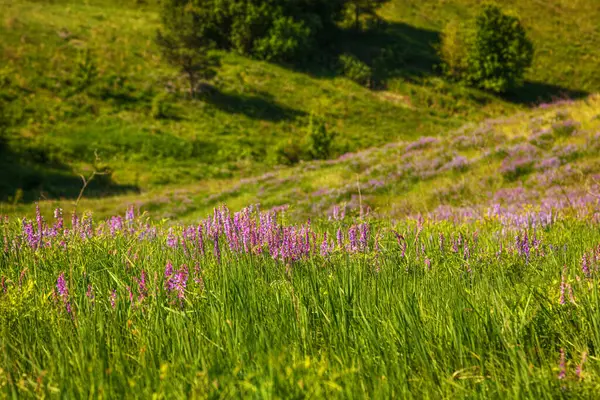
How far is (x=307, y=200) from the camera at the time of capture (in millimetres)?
17609

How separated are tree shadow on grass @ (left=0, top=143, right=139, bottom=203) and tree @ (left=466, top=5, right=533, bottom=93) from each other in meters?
39.6

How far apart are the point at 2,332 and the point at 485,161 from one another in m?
15.2

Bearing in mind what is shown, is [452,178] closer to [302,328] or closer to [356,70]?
[302,328]

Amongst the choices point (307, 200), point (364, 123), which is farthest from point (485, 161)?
point (364, 123)

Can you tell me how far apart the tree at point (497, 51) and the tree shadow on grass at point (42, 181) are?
3960 cm

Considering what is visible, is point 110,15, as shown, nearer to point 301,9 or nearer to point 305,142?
point 301,9

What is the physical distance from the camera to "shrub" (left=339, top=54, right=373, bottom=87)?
51500 millimetres

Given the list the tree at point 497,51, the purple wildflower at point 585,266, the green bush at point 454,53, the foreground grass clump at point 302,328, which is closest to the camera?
the foreground grass clump at point 302,328

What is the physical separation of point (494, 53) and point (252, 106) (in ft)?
89.8

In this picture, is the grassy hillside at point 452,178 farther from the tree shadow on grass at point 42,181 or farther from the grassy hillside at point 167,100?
the grassy hillside at point 167,100

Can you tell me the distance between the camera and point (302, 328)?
2367 millimetres

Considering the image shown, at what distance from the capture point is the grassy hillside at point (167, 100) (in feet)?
103

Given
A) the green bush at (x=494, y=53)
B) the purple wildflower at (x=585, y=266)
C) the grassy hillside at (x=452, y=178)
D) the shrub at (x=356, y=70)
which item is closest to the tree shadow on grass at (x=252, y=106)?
the shrub at (x=356, y=70)

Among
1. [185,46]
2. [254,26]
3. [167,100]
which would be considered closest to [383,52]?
[254,26]
